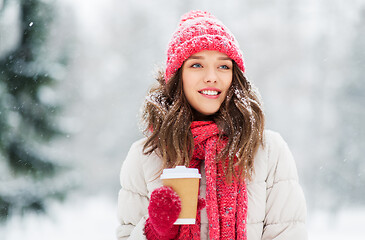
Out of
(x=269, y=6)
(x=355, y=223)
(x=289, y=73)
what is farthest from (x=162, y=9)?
(x=355, y=223)

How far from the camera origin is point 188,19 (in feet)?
6.22

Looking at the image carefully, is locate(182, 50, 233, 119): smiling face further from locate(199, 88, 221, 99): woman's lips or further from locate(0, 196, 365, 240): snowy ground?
locate(0, 196, 365, 240): snowy ground

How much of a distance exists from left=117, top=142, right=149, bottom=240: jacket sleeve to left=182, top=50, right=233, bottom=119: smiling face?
1.34 feet

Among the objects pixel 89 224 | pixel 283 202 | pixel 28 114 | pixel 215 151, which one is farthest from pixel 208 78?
pixel 89 224

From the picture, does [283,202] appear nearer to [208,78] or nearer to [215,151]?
[215,151]

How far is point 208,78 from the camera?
66.2 inches

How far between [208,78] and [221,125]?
223 mm

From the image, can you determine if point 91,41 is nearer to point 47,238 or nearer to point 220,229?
point 47,238

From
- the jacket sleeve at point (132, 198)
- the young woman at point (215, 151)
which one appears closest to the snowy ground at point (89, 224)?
the jacket sleeve at point (132, 198)

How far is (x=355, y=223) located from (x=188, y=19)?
7.49 m

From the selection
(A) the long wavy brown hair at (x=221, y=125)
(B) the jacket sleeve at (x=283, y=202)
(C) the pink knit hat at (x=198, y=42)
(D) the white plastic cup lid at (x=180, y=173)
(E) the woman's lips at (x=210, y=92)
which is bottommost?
(B) the jacket sleeve at (x=283, y=202)

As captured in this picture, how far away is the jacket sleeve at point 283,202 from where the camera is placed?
1.60m

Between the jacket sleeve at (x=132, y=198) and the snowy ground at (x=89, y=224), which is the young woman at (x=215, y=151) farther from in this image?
the snowy ground at (x=89, y=224)

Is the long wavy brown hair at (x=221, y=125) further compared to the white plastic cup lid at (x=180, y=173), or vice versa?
the long wavy brown hair at (x=221, y=125)
